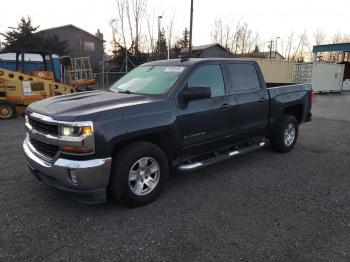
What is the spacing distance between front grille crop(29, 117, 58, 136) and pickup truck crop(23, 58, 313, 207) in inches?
0.5

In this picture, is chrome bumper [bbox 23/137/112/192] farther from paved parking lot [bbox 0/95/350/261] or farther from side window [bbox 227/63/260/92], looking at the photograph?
side window [bbox 227/63/260/92]

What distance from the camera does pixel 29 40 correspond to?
103 feet

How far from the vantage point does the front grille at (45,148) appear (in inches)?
140

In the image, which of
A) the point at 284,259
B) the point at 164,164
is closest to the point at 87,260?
the point at 164,164

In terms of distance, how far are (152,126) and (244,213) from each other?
1.60m

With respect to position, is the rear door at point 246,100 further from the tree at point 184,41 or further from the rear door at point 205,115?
the tree at point 184,41

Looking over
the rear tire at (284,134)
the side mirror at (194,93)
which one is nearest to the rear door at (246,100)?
the rear tire at (284,134)

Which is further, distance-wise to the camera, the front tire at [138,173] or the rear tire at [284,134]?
the rear tire at [284,134]

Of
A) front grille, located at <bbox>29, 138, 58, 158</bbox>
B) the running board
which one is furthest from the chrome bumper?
the running board

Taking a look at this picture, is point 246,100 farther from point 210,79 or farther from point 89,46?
point 89,46

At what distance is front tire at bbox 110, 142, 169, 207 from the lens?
361cm

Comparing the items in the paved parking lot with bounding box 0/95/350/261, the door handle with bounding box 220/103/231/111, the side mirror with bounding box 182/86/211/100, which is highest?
the side mirror with bounding box 182/86/211/100

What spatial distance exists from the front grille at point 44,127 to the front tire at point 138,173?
2.53ft

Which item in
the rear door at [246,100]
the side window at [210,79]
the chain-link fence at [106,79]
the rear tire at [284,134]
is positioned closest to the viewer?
the side window at [210,79]
